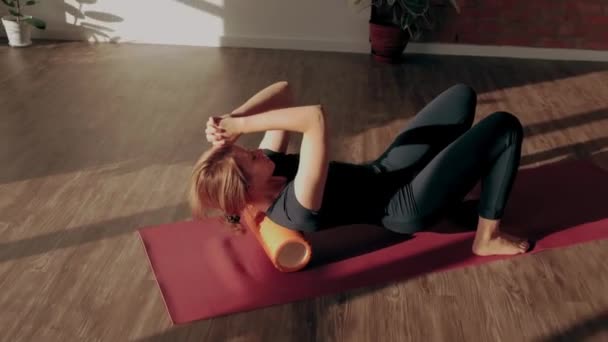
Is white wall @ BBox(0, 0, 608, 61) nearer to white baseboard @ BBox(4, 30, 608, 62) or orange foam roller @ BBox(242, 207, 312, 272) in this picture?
white baseboard @ BBox(4, 30, 608, 62)

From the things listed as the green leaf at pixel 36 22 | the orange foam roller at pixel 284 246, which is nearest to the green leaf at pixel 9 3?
the green leaf at pixel 36 22

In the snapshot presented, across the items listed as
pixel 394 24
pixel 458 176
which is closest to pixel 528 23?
pixel 394 24

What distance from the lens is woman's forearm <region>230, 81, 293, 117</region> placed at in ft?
6.93

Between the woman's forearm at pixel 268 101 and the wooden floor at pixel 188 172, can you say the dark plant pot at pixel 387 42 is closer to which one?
the wooden floor at pixel 188 172

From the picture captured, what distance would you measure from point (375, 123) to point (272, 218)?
1.52 meters

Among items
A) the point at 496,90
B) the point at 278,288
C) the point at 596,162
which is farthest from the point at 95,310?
the point at 496,90

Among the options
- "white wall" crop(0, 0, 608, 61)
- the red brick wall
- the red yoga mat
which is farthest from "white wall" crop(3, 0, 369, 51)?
the red yoga mat

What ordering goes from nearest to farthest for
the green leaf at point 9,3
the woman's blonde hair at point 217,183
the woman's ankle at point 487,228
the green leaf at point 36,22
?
1. the woman's blonde hair at point 217,183
2. the woman's ankle at point 487,228
3. the green leaf at point 9,3
4. the green leaf at point 36,22

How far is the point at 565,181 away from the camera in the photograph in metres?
2.79

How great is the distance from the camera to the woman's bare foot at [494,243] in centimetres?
224

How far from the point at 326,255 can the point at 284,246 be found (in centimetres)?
22

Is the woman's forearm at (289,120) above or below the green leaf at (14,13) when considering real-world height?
above

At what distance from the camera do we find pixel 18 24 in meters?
4.66

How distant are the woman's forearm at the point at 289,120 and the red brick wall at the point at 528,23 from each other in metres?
3.11
